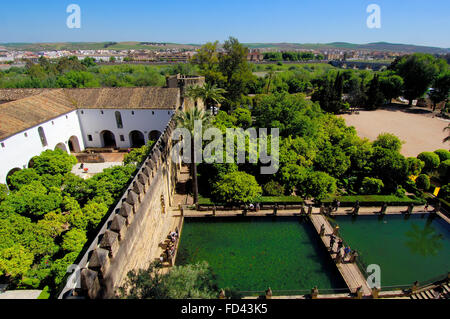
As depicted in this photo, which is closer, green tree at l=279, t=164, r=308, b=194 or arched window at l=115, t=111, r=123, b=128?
green tree at l=279, t=164, r=308, b=194

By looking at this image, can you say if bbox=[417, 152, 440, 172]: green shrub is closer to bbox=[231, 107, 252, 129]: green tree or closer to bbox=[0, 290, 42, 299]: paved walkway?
bbox=[231, 107, 252, 129]: green tree

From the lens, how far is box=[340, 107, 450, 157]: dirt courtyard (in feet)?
131

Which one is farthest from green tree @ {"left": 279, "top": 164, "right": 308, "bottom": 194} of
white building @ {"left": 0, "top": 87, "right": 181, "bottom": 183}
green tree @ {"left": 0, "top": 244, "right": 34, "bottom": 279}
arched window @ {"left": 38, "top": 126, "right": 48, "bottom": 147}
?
arched window @ {"left": 38, "top": 126, "right": 48, "bottom": 147}

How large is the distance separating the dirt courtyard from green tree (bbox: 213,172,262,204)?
82.6ft

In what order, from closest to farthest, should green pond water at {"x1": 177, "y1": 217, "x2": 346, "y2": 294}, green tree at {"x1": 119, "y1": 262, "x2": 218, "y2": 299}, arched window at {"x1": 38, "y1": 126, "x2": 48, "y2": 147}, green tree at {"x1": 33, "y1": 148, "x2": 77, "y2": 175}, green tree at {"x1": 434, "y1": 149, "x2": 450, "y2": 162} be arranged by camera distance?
green tree at {"x1": 119, "y1": 262, "x2": 218, "y2": 299} < green pond water at {"x1": 177, "y1": 217, "x2": 346, "y2": 294} < green tree at {"x1": 33, "y1": 148, "x2": 77, "y2": 175} < arched window at {"x1": 38, "y1": 126, "x2": 48, "y2": 147} < green tree at {"x1": 434, "y1": 149, "x2": 450, "y2": 162}

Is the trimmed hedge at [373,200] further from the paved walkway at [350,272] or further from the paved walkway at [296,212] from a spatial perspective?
the paved walkway at [350,272]

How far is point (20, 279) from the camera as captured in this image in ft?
49.6

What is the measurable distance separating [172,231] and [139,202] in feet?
20.5

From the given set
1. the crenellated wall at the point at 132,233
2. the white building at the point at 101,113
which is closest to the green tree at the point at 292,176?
the crenellated wall at the point at 132,233

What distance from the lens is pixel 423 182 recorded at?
27281 millimetres

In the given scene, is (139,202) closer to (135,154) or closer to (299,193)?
(135,154)

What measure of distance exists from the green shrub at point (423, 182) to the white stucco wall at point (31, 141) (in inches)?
1532

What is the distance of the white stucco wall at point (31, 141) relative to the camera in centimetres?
2351
